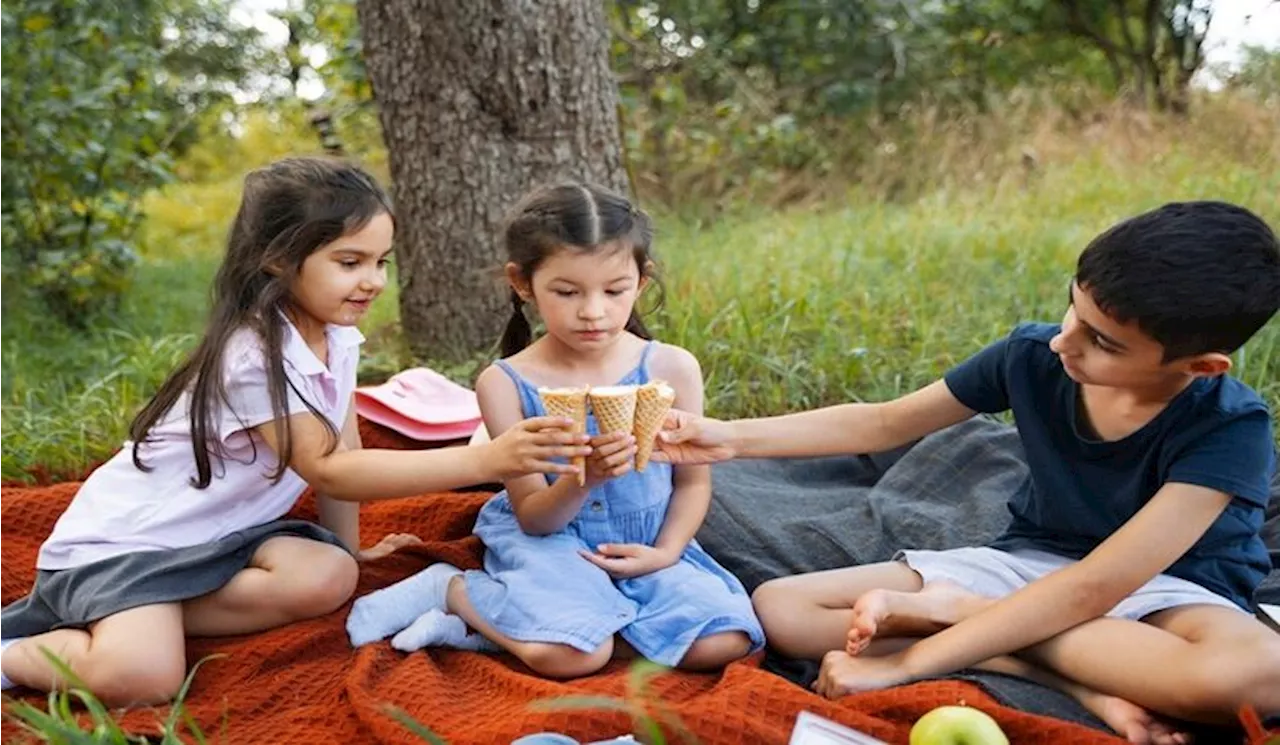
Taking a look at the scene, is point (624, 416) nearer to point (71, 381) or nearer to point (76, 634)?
point (76, 634)

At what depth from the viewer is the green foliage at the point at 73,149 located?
5.30 meters

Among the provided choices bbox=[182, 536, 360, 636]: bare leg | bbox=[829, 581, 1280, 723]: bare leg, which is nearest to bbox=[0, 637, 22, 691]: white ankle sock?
bbox=[182, 536, 360, 636]: bare leg

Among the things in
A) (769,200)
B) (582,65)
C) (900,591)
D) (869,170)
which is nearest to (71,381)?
(582,65)

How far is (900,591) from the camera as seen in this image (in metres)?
2.55

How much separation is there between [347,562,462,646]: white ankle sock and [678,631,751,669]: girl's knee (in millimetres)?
577

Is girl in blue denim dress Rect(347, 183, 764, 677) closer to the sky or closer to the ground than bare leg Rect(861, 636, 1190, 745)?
closer to the sky

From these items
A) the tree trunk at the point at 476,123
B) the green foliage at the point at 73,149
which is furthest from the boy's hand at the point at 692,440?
the green foliage at the point at 73,149

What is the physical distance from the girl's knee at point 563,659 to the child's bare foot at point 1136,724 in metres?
0.93

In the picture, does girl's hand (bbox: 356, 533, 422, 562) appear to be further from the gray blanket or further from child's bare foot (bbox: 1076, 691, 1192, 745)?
child's bare foot (bbox: 1076, 691, 1192, 745)

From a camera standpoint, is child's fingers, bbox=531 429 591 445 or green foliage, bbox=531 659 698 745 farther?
child's fingers, bbox=531 429 591 445

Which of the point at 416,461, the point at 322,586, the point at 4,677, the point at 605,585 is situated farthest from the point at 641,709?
the point at 4,677

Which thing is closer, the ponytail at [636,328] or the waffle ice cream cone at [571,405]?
the waffle ice cream cone at [571,405]

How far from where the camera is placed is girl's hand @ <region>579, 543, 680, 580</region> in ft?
8.64

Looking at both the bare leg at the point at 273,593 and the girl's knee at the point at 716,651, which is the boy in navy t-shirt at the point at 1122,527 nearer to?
the girl's knee at the point at 716,651
